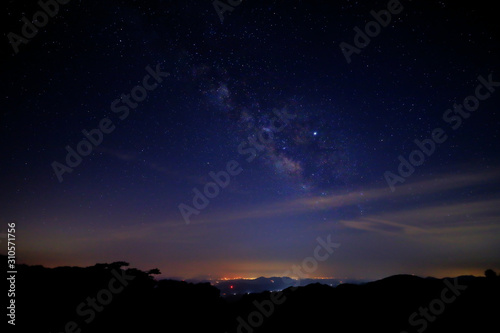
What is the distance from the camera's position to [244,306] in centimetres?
1441

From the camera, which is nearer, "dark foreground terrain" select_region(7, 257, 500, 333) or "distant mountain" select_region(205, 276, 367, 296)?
"dark foreground terrain" select_region(7, 257, 500, 333)

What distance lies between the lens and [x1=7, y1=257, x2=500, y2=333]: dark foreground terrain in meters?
9.72

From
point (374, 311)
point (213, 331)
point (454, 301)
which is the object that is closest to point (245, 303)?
point (213, 331)

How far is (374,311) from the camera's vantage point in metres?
10.7

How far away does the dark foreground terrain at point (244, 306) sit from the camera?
9.72 meters

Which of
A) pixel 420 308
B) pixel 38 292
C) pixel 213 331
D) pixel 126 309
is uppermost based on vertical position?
pixel 38 292

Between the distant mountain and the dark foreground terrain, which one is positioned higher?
the dark foreground terrain

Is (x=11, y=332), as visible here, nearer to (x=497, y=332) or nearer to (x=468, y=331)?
(x=468, y=331)

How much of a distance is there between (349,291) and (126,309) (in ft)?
39.7

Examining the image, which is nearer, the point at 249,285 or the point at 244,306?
the point at 244,306

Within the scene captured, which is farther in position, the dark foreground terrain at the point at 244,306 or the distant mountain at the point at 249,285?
the distant mountain at the point at 249,285

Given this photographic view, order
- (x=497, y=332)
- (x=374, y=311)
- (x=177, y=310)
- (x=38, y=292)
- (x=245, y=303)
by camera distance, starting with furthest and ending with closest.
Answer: (x=245, y=303) → (x=177, y=310) → (x=38, y=292) → (x=374, y=311) → (x=497, y=332)

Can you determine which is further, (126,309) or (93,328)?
(126,309)

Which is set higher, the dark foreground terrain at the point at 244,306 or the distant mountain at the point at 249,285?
the dark foreground terrain at the point at 244,306
